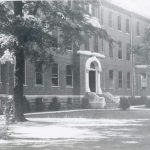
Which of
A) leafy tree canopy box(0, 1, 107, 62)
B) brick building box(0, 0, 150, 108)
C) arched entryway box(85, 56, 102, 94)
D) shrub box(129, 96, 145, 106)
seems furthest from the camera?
shrub box(129, 96, 145, 106)

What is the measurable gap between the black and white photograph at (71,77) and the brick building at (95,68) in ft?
0.26

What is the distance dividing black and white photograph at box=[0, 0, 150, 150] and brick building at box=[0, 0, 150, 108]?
0.26 ft

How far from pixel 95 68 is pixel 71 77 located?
3.98 metres

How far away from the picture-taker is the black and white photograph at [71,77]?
1488 cm

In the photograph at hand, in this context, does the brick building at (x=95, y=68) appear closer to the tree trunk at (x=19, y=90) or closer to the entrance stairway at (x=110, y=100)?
the entrance stairway at (x=110, y=100)

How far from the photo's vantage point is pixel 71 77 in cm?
3628

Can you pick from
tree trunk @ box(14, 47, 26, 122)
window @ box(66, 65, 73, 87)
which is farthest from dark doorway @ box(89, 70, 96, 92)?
tree trunk @ box(14, 47, 26, 122)

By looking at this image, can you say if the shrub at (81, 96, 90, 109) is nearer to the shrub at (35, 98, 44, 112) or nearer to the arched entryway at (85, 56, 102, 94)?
the arched entryway at (85, 56, 102, 94)

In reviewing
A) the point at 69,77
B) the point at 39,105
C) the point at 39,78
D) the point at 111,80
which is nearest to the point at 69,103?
the point at 69,77

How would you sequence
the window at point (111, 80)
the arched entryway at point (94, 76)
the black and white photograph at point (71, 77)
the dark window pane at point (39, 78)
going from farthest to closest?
the window at point (111, 80) < the arched entryway at point (94, 76) < the dark window pane at point (39, 78) < the black and white photograph at point (71, 77)

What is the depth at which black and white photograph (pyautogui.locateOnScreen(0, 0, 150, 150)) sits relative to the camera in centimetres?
1488

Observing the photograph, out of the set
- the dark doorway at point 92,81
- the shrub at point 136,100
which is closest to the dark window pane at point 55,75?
the dark doorway at point 92,81

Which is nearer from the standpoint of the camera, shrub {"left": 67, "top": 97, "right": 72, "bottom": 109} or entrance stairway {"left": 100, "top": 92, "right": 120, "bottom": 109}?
shrub {"left": 67, "top": 97, "right": 72, "bottom": 109}

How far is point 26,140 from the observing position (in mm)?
13469
